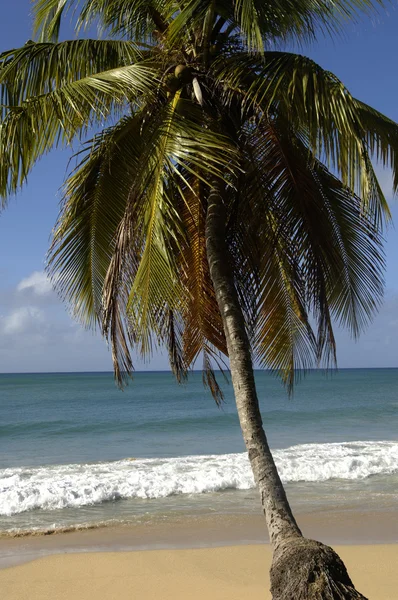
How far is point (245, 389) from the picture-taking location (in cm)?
512

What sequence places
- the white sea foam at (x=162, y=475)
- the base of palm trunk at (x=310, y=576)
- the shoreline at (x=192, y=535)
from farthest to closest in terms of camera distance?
the white sea foam at (x=162, y=475) < the shoreline at (x=192, y=535) < the base of palm trunk at (x=310, y=576)

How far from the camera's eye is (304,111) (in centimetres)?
532

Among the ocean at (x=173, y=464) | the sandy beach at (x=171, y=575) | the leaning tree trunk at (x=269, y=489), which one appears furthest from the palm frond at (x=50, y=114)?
the ocean at (x=173, y=464)

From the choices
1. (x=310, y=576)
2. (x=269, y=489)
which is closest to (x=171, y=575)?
(x=269, y=489)

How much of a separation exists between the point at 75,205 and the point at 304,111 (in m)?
2.34

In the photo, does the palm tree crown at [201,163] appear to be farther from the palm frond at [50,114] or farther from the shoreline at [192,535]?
the shoreline at [192,535]

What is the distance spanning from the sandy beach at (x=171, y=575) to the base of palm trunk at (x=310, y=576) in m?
2.50

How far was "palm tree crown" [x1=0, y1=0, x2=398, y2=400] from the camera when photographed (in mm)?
5242

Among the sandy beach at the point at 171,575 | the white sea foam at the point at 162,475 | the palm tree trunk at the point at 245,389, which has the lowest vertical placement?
the sandy beach at the point at 171,575

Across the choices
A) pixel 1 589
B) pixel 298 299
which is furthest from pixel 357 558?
pixel 1 589

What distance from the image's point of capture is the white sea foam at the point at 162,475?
11.3 meters

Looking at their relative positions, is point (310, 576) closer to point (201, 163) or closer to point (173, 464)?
point (201, 163)

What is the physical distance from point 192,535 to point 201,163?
17.4ft

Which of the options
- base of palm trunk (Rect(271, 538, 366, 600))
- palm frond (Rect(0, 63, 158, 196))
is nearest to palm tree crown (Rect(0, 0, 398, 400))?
palm frond (Rect(0, 63, 158, 196))
